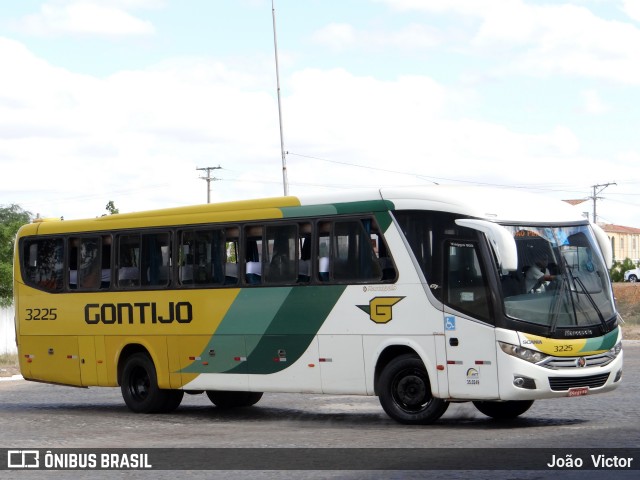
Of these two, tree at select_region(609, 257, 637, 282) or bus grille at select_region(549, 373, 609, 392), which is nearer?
bus grille at select_region(549, 373, 609, 392)

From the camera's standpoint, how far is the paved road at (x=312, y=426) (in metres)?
14.1

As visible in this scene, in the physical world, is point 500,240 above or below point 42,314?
Answer: above

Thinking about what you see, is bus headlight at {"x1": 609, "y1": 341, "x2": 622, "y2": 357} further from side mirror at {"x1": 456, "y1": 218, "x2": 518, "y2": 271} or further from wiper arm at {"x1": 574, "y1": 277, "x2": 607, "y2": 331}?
side mirror at {"x1": 456, "y1": 218, "x2": 518, "y2": 271}

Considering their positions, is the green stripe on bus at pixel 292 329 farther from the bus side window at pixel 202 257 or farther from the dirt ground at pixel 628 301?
the dirt ground at pixel 628 301

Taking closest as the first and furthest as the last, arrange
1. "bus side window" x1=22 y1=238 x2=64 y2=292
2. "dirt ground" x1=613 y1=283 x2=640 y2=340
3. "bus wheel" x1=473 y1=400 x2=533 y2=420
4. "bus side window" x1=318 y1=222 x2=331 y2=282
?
1. "bus wheel" x1=473 y1=400 x2=533 y2=420
2. "bus side window" x1=318 y1=222 x2=331 y2=282
3. "bus side window" x1=22 y1=238 x2=64 y2=292
4. "dirt ground" x1=613 y1=283 x2=640 y2=340

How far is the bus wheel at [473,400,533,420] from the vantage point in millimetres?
17094

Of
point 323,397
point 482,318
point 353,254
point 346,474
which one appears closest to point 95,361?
point 323,397

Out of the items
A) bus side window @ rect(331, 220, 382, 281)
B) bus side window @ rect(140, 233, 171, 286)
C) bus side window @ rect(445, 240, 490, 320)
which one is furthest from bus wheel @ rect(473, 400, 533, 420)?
→ bus side window @ rect(140, 233, 171, 286)

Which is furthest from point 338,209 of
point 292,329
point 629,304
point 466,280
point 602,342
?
point 629,304

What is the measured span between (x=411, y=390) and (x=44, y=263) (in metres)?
8.39

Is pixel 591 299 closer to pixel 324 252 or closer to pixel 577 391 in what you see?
pixel 577 391

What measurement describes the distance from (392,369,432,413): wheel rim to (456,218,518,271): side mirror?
1.94m

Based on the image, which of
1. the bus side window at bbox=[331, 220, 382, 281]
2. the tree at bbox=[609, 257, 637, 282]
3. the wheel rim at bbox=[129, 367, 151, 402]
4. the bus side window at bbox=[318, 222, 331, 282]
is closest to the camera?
the bus side window at bbox=[331, 220, 382, 281]

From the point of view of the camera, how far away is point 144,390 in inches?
797
